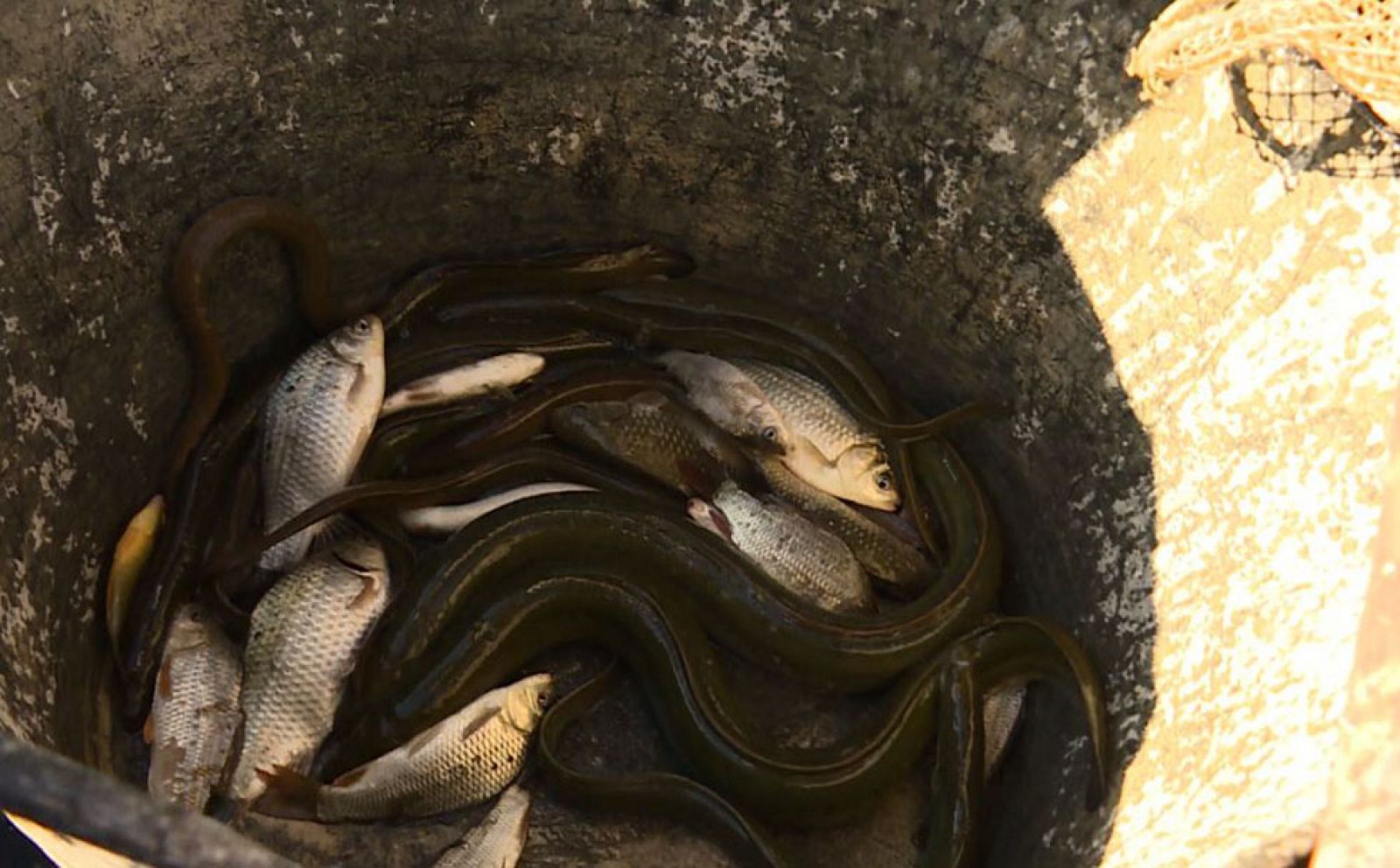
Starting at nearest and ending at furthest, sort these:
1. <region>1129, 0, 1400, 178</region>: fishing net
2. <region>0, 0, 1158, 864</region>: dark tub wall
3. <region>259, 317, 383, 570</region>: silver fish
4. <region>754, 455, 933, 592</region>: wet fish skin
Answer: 1. <region>1129, 0, 1400, 178</region>: fishing net
2. <region>0, 0, 1158, 864</region>: dark tub wall
3. <region>259, 317, 383, 570</region>: silver fish
4. <region>754, 455, 933, 592</region>: wet fish skin

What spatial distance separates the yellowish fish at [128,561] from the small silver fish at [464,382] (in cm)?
47

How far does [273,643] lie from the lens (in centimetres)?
210

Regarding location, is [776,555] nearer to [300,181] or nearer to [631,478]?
[631,478]

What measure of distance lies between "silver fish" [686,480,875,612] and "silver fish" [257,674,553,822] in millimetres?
480

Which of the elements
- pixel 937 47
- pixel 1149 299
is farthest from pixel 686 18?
pixel 1149 299

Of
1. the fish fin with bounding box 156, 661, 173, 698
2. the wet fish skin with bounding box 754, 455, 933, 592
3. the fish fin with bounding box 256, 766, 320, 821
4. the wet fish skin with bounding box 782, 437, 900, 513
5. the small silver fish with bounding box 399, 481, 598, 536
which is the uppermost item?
the wet fish skin with bounding box 782, 437, 900, 513

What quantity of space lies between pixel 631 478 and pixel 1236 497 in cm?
112


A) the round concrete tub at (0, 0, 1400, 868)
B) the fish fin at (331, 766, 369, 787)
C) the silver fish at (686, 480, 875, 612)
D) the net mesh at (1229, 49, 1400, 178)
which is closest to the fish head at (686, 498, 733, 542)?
the silver fish at (686, 480, 875, 612)

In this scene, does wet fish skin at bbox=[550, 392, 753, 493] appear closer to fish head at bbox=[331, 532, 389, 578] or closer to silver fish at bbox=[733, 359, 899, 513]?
silver fish at bbox=[733, 359, 899, 513]

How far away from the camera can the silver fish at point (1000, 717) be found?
219cm

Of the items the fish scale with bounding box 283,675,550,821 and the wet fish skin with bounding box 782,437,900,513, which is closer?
the fish scale with bounding box 283,675,550,821

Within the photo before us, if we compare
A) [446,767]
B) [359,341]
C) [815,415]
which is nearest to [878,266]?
[815,415]

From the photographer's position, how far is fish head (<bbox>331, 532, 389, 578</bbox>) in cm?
219

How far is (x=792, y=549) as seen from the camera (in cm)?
229
